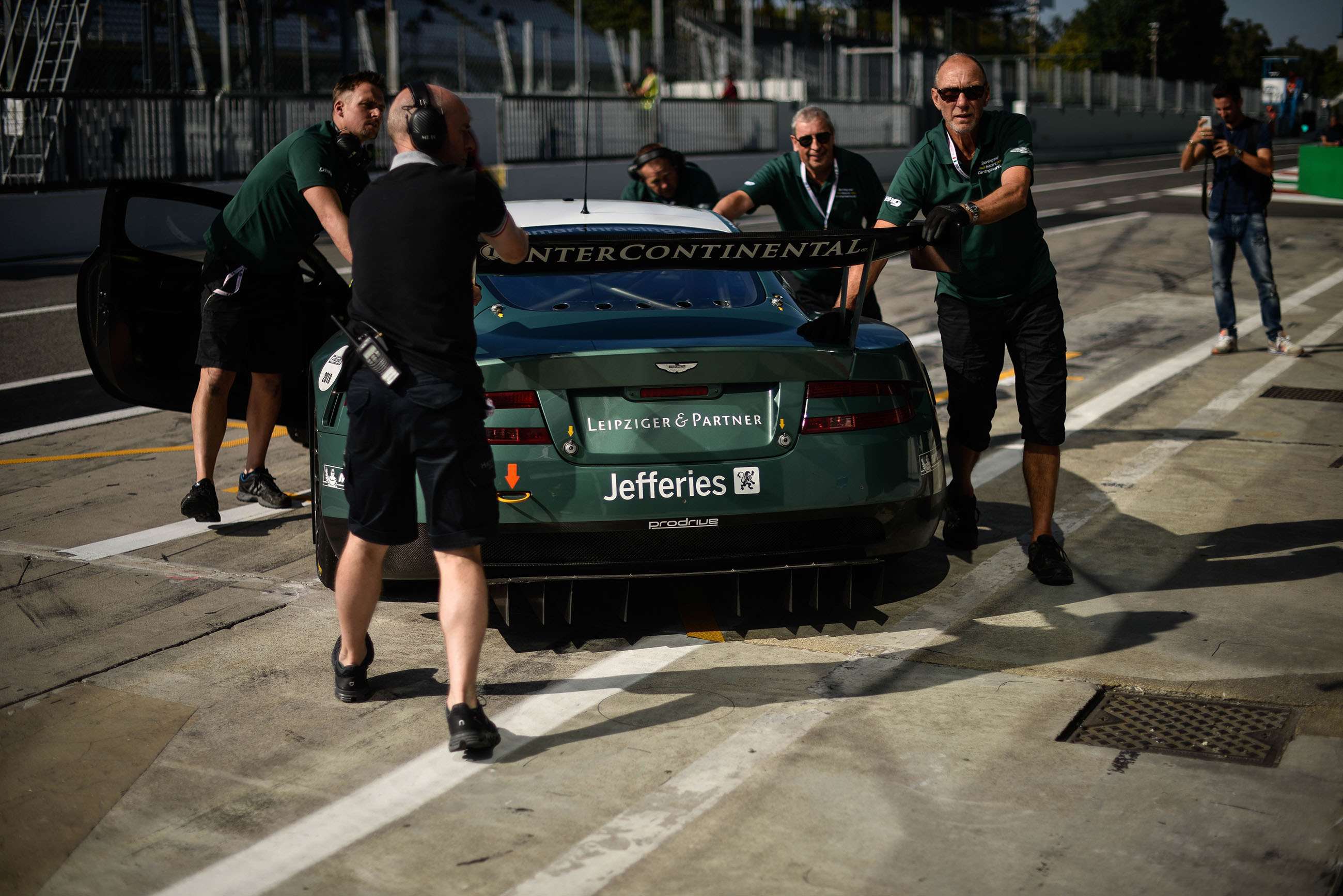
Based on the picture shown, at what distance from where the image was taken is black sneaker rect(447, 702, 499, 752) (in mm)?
3645

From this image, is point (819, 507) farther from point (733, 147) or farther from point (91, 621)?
point (733, 147)

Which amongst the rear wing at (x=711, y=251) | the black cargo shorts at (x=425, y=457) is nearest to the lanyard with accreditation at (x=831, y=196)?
the rear wing at (x=711, y=251)

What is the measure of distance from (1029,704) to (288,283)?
3.61 m

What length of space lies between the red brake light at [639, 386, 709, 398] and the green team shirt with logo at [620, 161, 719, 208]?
11.3 feet

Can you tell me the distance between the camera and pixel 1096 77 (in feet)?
199

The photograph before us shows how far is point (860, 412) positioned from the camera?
4410 millimetres

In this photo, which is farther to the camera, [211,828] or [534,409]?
[534,409]

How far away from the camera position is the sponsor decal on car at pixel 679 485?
4188mm

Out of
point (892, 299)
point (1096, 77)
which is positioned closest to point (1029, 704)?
point (892, 299)

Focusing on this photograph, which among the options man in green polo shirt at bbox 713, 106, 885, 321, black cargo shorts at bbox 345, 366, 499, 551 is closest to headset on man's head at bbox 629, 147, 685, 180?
man in green polo shirt at bbox 713, 106, 885, 321

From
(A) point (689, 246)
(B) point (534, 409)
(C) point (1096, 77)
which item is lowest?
(B) point (534, 409)

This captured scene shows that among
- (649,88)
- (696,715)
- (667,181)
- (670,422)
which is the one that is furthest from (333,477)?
(649,88)

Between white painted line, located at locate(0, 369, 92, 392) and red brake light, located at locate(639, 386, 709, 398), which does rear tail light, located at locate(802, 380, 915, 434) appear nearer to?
red brake light, located at locate(639, 386, 709, 398)

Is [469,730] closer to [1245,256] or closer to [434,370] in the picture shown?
[434,370]
